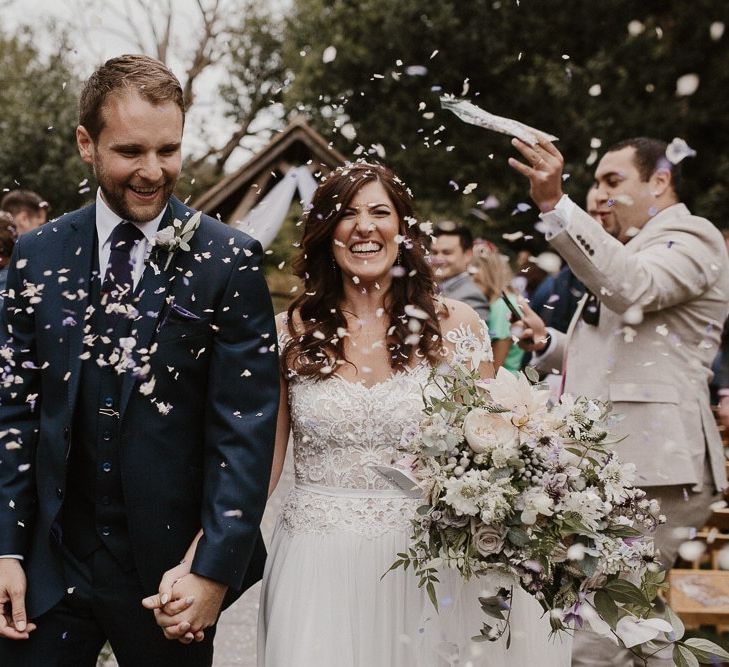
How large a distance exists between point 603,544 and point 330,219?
5.06 feet

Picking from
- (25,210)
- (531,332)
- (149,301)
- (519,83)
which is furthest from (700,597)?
(519,83)

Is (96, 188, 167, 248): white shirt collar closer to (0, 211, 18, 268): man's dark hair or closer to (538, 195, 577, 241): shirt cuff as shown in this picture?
(538, 195, 577, 241): shirt cuff

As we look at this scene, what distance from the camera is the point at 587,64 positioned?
18094 millimetres

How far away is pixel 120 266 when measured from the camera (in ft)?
9.31

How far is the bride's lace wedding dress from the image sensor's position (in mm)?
3271

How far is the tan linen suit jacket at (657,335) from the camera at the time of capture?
4.07 metres

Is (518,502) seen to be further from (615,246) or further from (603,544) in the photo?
(615,246)

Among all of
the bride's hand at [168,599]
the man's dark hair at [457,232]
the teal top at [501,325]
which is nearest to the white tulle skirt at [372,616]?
the bride's hand at [168,599]

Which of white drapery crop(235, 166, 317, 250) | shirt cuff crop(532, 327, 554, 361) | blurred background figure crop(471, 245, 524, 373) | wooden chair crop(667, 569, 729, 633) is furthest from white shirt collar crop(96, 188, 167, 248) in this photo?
white drapery crop(235, 166, 317, 250)

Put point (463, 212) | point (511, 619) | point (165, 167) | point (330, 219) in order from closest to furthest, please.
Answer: point (165, 167) < point (511, 619) < point (330, 219) < point (463, 212)

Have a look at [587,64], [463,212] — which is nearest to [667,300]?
[463,212]

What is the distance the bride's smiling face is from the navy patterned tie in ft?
3.12

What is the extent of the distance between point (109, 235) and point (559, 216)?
6.01 feet

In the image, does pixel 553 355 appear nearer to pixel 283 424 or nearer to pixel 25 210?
pixel 283 424
